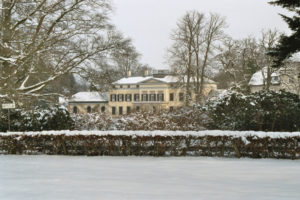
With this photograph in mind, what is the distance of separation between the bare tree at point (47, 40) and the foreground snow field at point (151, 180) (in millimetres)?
5430

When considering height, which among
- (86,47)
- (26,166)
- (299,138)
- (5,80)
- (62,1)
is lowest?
(26,166)

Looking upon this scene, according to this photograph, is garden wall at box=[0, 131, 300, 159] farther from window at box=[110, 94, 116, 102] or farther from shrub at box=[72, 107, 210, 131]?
window at box=[110, 94, 116, 102]

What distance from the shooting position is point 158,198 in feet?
21.3

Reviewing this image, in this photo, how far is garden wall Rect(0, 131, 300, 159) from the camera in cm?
1295

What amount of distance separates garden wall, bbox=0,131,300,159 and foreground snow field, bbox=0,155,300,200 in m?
1.01

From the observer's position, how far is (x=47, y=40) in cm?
1645

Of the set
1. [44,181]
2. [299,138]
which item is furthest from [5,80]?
[299,138]

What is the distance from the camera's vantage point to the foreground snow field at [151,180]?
6844 millimetres

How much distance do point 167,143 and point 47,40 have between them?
761 cm

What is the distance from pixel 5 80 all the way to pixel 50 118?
3658mm

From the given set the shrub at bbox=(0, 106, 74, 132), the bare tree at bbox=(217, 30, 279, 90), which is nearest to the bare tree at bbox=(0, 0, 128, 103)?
the shrub at bbox=(0, 106, 74, 132)

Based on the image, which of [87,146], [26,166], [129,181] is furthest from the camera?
[87,146]

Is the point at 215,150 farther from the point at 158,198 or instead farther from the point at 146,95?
the point at 146,95

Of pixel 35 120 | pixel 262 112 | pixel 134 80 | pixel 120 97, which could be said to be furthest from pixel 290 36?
pixel 120 97
